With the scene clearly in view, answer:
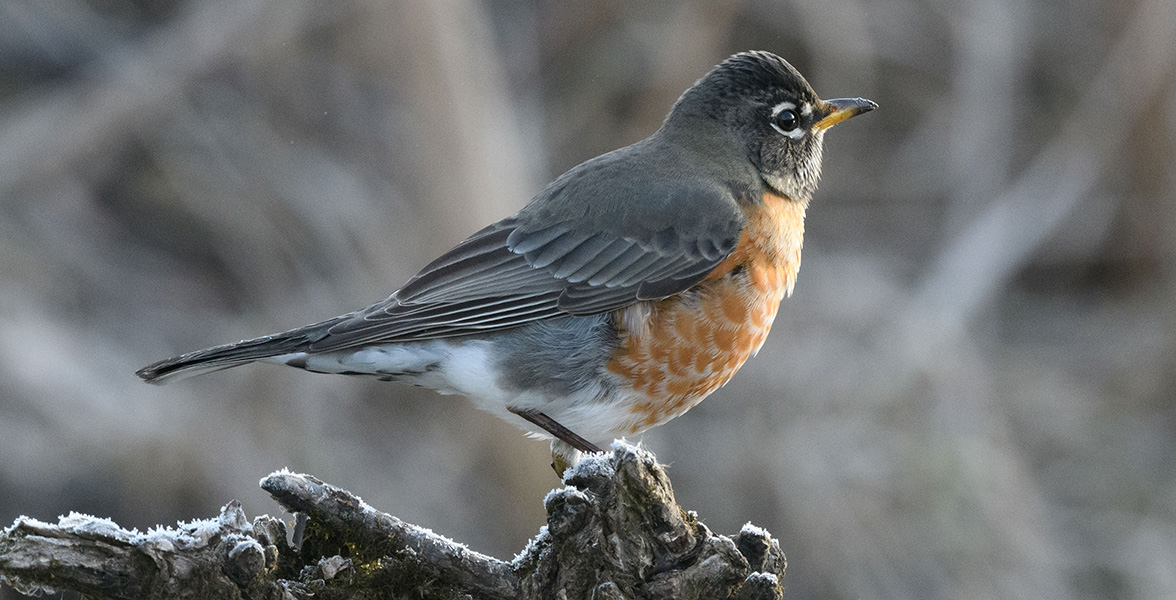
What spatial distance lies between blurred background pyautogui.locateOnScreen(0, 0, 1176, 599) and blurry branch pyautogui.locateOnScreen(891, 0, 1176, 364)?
1.1 inches

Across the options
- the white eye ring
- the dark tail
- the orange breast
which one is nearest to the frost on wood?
the dark tail

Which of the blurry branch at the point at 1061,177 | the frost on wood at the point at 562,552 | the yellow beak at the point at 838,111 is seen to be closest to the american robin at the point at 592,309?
the yellow beak at the point at 838,111

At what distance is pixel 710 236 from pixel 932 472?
11.0ft

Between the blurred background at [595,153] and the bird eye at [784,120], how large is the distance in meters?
2.79

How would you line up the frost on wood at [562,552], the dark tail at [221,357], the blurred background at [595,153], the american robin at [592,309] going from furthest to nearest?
the blurred background at [595,153], the american robin at [592,309], the dark tail at [221,357], the frost on wood at [562,552]

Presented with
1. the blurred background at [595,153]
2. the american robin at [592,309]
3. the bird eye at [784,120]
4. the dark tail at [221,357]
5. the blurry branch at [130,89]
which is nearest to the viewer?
the dark tail at [221,357]

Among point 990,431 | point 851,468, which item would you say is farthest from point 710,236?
point 990,431

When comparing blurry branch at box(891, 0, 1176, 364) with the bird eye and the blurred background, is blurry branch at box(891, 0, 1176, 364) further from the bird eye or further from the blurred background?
the bird eye

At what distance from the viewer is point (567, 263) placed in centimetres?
346

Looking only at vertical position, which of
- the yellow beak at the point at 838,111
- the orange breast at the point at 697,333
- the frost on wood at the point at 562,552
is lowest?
the frost on wood at the point at 562,552

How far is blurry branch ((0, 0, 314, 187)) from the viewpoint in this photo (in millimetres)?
6641

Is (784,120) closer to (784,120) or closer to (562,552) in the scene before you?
(784,120)

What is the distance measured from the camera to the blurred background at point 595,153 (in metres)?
6.07

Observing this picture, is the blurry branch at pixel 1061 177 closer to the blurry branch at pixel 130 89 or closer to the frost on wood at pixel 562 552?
the blurry branch at pixel 130 89
